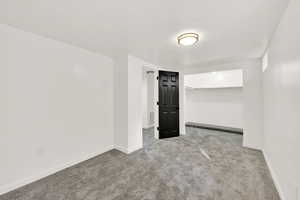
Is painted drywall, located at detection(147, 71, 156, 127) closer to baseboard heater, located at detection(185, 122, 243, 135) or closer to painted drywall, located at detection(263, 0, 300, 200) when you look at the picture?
baseboard heater, located at detection(185, 122, 243, 135)

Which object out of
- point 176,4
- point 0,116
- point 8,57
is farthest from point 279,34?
point 0,116

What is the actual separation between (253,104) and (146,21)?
3.18 meters

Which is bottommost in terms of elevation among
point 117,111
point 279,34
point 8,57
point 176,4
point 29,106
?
point 117,111

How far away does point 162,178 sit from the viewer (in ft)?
6.32

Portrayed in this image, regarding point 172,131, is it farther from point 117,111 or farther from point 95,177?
point 95,177

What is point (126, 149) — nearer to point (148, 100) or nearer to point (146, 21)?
point (146, 21)

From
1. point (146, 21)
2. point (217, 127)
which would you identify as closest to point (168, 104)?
point (217, 127)

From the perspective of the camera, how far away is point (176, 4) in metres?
1.29

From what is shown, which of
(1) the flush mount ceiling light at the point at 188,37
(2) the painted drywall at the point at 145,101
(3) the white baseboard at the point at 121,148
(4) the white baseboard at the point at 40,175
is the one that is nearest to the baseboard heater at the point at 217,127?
(2) the painted drywall at the point at 145,101

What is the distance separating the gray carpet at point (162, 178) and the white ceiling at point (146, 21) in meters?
2.23

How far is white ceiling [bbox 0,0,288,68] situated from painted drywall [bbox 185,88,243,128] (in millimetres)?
2658

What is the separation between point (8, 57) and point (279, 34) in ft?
11.9

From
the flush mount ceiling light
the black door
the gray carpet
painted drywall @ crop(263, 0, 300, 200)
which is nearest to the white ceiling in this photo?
the flush mount ceiling light

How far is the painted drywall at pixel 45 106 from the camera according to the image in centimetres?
168
